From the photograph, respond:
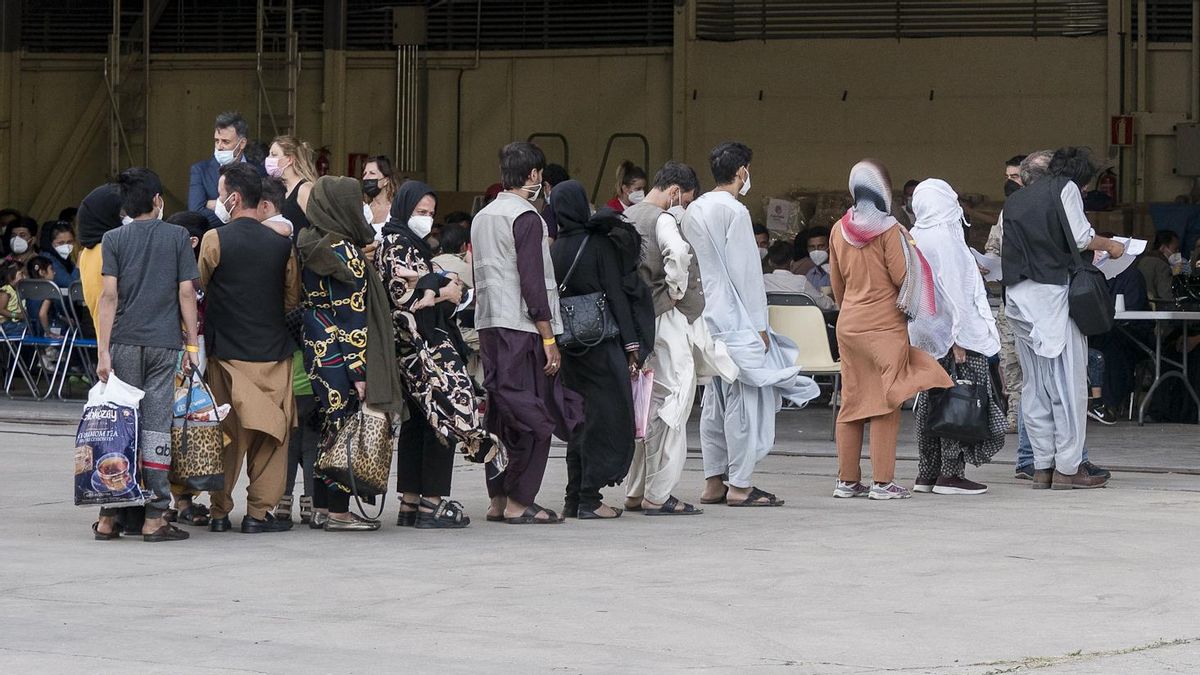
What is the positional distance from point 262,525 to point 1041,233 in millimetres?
4174

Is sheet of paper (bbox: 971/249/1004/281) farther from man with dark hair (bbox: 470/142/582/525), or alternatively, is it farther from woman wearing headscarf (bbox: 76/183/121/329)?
woman wearing headscarf (bbox: 76/183/121/329)

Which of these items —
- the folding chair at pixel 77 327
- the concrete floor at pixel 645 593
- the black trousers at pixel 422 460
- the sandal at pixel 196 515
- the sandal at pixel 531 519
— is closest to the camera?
the concrete floor at pixel 645 593

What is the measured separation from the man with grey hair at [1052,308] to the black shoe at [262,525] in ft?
12.8

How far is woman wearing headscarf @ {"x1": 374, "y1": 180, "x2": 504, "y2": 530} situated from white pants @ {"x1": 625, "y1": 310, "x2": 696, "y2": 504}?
850 millimetres

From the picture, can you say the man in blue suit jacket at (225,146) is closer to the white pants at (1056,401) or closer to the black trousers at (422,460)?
the black trousers at (422,460)

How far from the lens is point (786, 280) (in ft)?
44.7

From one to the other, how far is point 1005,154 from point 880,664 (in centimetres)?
1457

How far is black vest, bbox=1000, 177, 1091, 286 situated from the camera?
9.36 m

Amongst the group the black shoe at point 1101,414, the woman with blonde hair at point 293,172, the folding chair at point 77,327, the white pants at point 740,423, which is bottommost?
the black shoe at point 1101,414

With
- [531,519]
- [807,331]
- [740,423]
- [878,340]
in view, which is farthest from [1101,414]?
[531,519]

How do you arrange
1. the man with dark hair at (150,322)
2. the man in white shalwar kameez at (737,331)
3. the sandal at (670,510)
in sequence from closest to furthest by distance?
the man with dark hair at (150,322), the sandal at (670,510), the man in white shalwar kameez at (737,331)

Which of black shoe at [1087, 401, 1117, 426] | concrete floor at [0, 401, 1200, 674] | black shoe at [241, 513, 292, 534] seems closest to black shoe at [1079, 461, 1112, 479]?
concrete floor at [0, 401, 1200, 674]

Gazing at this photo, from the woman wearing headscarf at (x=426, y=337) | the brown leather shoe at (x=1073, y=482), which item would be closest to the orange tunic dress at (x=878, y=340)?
the brown leather shoe at (x=1073, y=482)

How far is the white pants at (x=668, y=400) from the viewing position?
846cm
